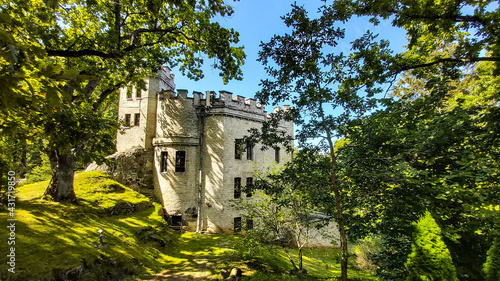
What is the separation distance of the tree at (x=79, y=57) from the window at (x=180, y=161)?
279 inches

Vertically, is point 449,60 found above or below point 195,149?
above

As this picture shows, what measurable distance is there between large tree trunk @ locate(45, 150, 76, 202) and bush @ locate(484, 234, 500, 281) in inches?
631

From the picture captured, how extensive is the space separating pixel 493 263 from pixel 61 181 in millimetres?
16449

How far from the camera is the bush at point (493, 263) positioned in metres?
5.10

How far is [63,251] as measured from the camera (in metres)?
6.50

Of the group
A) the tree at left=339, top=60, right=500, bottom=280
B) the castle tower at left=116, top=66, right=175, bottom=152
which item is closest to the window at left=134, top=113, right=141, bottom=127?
the castle tower at left=116, top=66, right=175, bottom=152

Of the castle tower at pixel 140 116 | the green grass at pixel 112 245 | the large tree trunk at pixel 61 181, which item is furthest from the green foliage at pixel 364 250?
the castle tower at pixel 140 116

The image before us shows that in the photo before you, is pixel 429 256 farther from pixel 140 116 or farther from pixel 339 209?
pixel 140 116

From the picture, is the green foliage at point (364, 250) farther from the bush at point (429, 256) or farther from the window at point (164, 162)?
the window at point (164, 162)

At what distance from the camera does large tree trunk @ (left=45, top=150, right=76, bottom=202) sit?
971cm

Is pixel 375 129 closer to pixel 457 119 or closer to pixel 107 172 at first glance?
pixel 457 119

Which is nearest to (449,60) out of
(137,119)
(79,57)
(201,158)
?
(79,57)

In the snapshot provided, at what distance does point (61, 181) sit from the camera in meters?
9.73

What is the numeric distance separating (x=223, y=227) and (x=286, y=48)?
44.2ft
